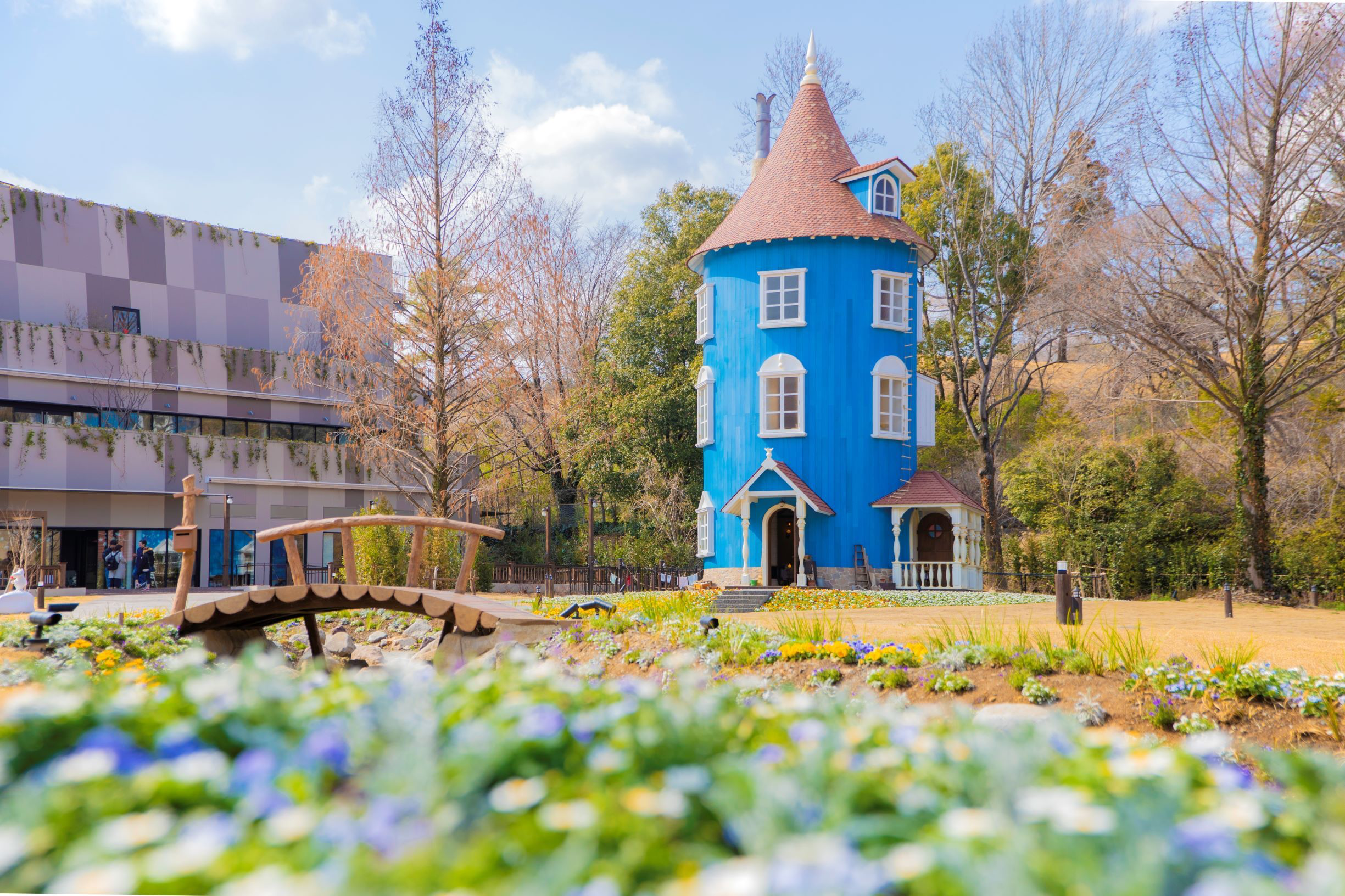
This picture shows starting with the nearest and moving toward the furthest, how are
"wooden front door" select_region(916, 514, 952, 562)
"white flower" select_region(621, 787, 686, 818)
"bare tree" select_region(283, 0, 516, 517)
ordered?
"white flower" select_region(621, 787, 686, 818), "bare tree" select_region(283, 0, 516, 517), "wooden front door" select_region(916, 514, 952, 562)

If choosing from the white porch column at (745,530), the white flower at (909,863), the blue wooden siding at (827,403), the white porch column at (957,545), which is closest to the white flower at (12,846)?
the white flower at (909,863)

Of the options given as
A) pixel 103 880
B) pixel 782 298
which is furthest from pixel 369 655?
pixel 782 298

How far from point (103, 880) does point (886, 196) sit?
25104 millimetres

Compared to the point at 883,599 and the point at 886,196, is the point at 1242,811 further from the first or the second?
the point at 886,196

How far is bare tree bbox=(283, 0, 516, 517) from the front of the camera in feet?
67.3

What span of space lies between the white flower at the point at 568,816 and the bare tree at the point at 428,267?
758 inches

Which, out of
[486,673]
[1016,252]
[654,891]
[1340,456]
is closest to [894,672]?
[486,673]

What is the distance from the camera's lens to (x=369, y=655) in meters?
14.2

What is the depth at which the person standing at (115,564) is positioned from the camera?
3070cm

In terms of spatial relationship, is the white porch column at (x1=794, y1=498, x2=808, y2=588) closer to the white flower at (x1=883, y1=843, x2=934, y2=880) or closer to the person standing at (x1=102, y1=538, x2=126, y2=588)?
the white flower at (x1=883, y1=843, x2=934, y2=880)

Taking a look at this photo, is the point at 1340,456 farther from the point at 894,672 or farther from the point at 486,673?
the point at 486,673

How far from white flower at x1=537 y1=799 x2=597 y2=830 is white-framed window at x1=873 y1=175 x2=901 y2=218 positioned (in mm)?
24101

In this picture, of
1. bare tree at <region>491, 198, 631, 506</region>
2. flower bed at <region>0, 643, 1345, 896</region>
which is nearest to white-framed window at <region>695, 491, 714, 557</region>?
bare tree at <region>491, 198, 631, 506</region>

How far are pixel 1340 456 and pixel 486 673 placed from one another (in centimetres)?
2499
